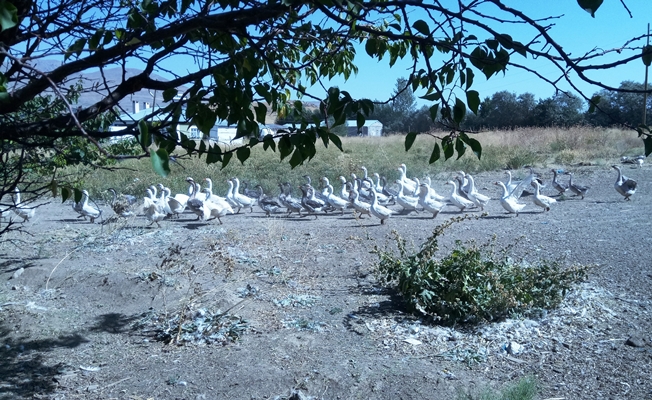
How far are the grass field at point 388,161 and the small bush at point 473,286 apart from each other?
9.19 metres

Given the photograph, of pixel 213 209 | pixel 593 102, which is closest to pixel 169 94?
pixel 593 102

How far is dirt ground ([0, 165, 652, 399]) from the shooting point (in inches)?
180

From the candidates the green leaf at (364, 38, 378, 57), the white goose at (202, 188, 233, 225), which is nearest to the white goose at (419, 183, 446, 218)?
the white goose at (202, 188, 233, 225)

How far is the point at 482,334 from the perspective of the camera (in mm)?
5438

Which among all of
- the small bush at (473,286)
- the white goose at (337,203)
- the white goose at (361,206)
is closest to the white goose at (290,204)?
the white goose at (337,203)

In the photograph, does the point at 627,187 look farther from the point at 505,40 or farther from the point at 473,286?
the point at 505,40

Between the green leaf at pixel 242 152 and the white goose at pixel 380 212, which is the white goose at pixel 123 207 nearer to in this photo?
the white goose at pixel 380 212

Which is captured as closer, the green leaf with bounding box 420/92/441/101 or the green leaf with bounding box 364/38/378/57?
the green leaf with bounding box 420/92/441/101

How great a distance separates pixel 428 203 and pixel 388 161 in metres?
11.8

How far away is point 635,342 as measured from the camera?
5.22m

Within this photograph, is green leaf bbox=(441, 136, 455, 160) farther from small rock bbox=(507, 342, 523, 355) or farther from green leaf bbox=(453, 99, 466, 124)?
small rock bbox=(507, 342, 523, 355)

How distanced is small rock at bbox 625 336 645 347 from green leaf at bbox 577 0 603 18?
417 cm

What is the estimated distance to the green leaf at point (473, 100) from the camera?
8.38 feet

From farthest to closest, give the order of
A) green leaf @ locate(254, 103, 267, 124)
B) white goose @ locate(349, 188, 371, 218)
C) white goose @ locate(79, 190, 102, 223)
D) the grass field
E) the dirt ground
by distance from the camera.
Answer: the grass field, white goose @ locate(349, 188, 371, 218), white goose @ locate(79, 190, 102, 223), the dirt ground, green leaf @ locate(254, 103, 267, 124)
